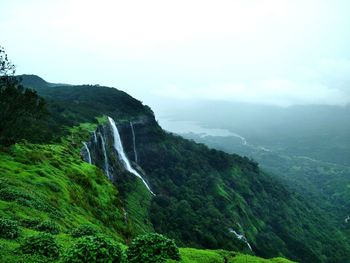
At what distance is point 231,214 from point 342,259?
209 feet

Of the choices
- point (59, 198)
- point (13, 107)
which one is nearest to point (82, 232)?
point (59, 198)

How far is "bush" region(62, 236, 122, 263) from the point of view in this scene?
17422 mm

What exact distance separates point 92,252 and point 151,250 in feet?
10.8

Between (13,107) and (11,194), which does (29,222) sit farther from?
(13,107)

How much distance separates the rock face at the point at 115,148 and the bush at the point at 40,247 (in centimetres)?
6936

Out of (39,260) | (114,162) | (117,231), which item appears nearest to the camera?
(39,260)

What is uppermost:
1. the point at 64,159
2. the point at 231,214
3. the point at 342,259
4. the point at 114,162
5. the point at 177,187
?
the point at 64,159

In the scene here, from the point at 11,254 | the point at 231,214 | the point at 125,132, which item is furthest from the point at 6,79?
the point at 231,214

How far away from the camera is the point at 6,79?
5003 centimetres

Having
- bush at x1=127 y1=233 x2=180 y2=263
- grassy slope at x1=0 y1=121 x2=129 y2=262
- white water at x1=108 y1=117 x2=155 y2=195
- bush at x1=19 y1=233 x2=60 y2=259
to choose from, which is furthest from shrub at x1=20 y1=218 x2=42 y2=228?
white water at x1=108 y1=117 x2=155 y2=195

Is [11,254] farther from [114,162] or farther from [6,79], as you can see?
[114,162]

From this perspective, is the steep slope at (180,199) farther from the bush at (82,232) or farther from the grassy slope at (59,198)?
the bush at (82,232)

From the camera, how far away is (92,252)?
17516 mm

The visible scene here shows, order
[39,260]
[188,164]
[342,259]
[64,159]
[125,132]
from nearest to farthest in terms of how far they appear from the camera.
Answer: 1. [39,260]
2. [64,159]
3. [125,132]
4. [342,259]
5. [188,164]
